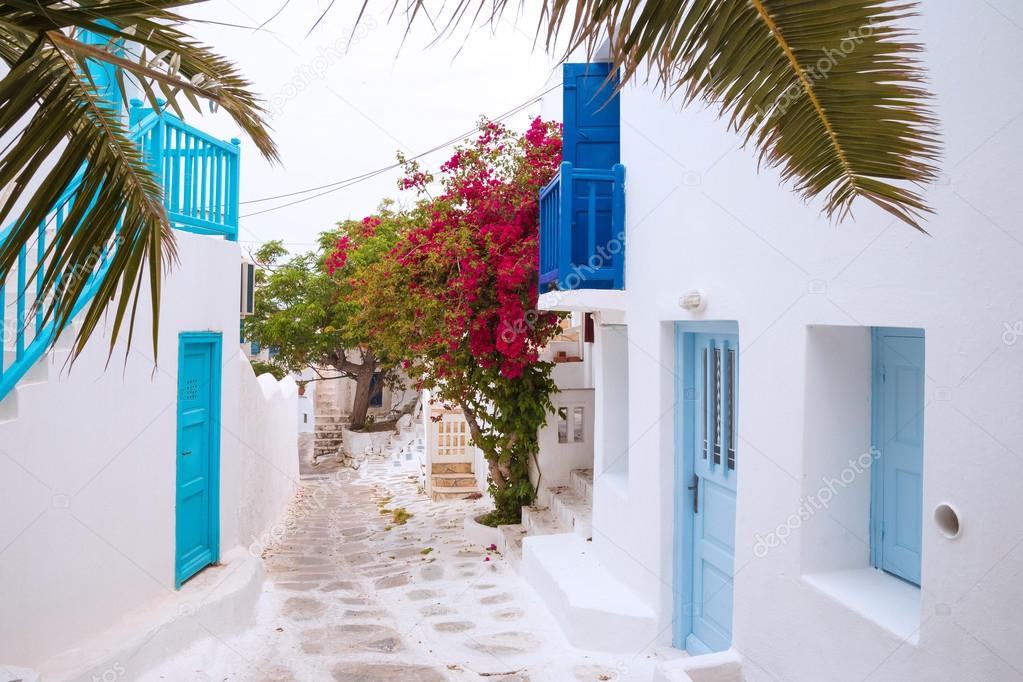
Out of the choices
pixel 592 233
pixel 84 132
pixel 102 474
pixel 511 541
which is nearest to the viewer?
pixel 84 132

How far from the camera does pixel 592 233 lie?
6477 millimetres

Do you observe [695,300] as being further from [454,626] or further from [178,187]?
[178,187]

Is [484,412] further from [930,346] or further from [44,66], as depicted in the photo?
[44,66]

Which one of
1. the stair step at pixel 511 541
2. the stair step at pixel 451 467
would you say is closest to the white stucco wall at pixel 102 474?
the stair step at pixel 511 541

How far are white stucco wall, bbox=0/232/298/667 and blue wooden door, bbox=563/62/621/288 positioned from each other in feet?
10.9

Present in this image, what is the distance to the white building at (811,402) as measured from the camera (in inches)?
108

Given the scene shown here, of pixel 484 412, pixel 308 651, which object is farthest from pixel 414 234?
pixel 308 651

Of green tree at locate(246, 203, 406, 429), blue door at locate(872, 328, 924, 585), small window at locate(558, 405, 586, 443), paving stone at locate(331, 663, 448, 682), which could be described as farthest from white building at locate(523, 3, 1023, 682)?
green tree at locate(246, 203, 406, 429)

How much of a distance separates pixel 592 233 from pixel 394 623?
3.65m

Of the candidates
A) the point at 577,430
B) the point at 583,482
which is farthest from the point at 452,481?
the point at 583,482

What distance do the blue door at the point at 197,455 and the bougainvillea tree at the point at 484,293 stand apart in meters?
2.74

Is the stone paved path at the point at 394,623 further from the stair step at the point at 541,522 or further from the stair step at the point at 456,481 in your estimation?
the stair step at the point at 456,481

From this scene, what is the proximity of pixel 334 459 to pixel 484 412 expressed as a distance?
12.9 metres

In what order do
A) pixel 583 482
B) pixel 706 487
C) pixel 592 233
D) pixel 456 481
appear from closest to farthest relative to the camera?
1. pixel 706 487
2. pixel 592 233
3. pixel 583 482
4. pixel 456 481
